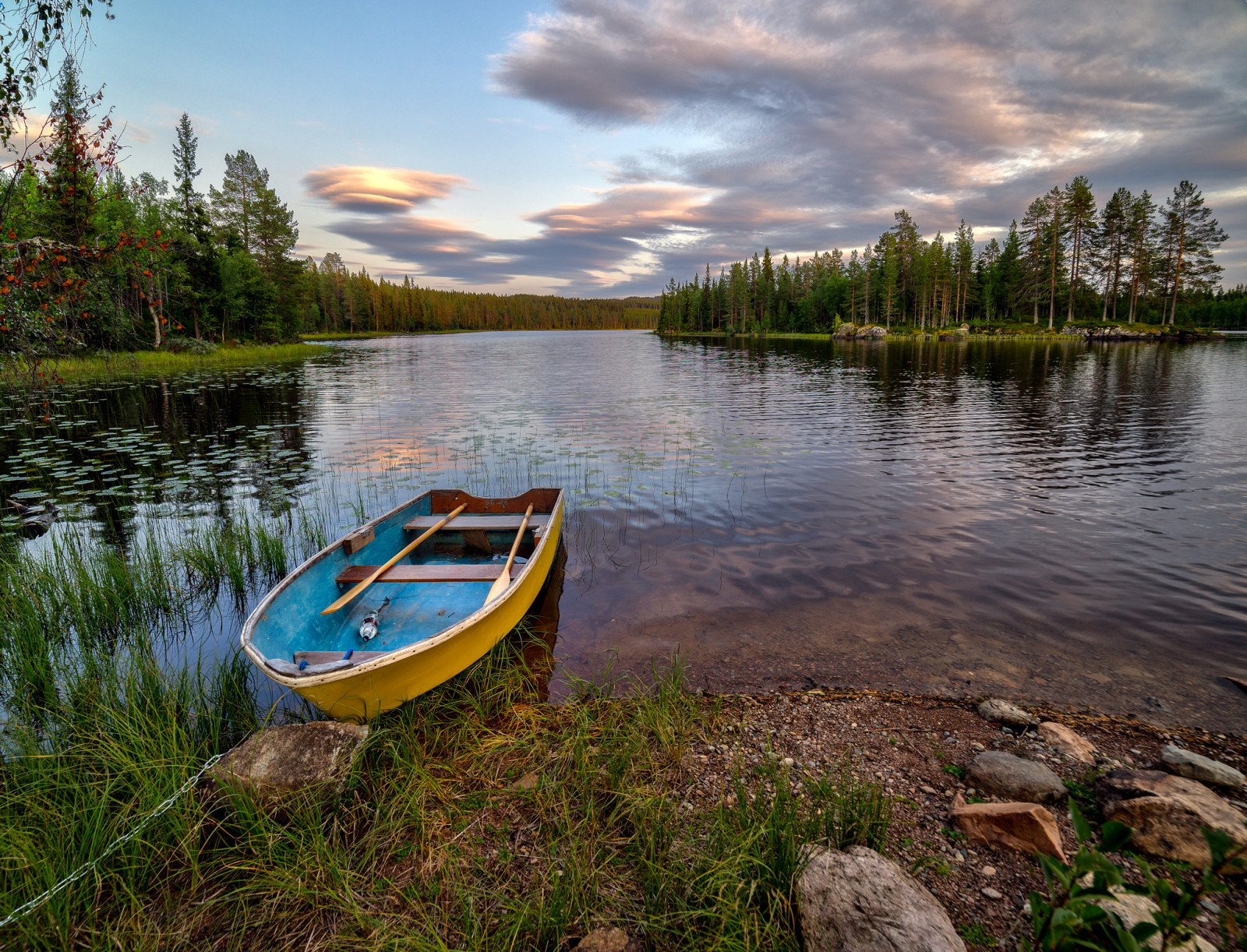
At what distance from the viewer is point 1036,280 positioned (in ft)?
257

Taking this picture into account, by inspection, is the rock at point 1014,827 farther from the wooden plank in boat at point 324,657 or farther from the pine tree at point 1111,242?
the pine tree at point 1111,242

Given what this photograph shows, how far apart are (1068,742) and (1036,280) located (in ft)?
317

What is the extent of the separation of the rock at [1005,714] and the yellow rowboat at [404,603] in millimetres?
4706

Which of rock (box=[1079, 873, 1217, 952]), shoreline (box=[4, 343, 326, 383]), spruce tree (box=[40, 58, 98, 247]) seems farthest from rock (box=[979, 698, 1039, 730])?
shoreline (box=[4, 343, 326, 383])

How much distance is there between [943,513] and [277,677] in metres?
11.5

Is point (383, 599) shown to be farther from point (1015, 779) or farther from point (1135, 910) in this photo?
point (1135, 910)

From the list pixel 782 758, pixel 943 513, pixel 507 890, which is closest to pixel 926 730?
pixel 782 758

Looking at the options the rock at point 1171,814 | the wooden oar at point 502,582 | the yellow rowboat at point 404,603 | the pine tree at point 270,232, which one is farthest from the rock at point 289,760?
the pine tree at point 270,232

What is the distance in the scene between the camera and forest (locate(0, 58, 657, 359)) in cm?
497

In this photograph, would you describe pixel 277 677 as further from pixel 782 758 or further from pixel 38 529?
pixel 38 529

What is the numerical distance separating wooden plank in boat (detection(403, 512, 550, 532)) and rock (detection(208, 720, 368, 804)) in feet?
14.2

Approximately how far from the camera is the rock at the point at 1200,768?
4031mm

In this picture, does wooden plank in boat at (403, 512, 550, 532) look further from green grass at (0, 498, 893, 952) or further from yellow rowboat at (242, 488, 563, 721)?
green grass at (0, 498, 893, 952)

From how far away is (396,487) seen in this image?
491 inches
